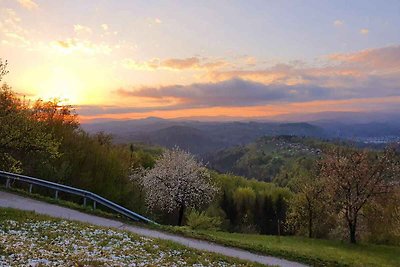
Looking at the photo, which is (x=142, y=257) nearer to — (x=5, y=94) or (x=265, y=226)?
(x=5, y=94)

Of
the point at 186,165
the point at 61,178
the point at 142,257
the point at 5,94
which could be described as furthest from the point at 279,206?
the point at 142,257

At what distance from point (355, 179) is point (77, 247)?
31379 mm

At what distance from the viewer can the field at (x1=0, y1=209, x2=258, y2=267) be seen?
13.8 metres

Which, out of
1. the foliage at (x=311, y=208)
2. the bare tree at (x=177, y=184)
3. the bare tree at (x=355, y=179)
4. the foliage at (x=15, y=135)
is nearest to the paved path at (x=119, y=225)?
the foliage at (x=15, y=135)

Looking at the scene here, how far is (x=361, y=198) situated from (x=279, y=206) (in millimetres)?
62447

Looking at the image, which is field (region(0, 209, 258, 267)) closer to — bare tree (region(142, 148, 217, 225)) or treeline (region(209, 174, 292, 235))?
bare tree (region(142, 148, 217, 225))

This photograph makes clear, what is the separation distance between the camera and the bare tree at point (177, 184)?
54.5 metres

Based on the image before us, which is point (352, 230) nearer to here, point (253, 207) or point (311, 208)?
point (311, 208)

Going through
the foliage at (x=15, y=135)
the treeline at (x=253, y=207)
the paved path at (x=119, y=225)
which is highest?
the foliage at (x=15, y=135)

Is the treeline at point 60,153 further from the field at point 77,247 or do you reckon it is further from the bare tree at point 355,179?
the bare tree at point 355,179

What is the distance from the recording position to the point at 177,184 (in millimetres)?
54969

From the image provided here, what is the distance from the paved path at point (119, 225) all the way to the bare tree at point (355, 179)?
20140mm

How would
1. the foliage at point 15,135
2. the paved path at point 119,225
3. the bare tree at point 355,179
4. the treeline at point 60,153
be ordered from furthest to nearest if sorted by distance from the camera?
the bare tree at point 355,179, the treeline at point 60,153, the foliage at point 15,135, the paved path at point 119,225

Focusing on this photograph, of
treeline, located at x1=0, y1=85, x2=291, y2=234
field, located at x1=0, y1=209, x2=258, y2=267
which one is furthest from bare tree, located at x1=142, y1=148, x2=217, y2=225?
field, located at x1=0, y1=209, x2=258, y2=267
